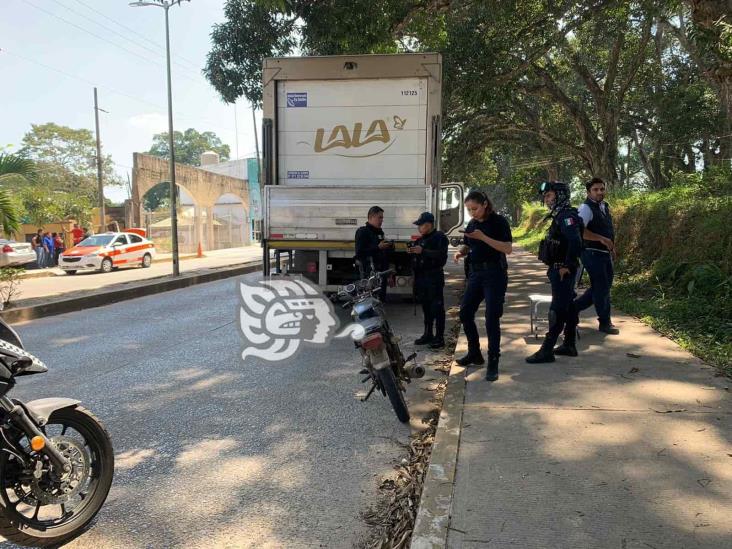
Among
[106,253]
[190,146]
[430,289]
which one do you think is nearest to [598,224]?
[430,289]

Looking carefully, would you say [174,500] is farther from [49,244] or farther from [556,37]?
[49,244]

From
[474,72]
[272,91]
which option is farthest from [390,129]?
[474,72]

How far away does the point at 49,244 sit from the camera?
23.0m

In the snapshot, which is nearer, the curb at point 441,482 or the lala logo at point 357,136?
the curb at point 441,482

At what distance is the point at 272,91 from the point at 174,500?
676 centimetres

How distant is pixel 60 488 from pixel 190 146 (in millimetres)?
98257

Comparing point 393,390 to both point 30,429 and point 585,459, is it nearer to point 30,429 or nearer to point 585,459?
point 585,459

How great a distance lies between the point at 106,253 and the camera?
19781 mm

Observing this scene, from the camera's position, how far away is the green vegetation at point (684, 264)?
6.68 metres

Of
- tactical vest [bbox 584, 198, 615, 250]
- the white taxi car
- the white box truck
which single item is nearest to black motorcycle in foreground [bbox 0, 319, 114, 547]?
tactical vest [bbox 584, 198, 615, 250]

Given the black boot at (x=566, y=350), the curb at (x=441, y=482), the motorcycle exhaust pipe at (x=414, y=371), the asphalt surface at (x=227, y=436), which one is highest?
the motorcycle exhaust pipe at (x=414, y=371)

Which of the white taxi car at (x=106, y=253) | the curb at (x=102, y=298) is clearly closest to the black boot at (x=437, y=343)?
the curb at (x=102, y=298)

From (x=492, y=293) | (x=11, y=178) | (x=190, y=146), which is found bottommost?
(x=492, y=293)

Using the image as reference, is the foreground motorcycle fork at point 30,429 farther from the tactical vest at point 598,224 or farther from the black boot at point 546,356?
the tactical vest at point 598,224
